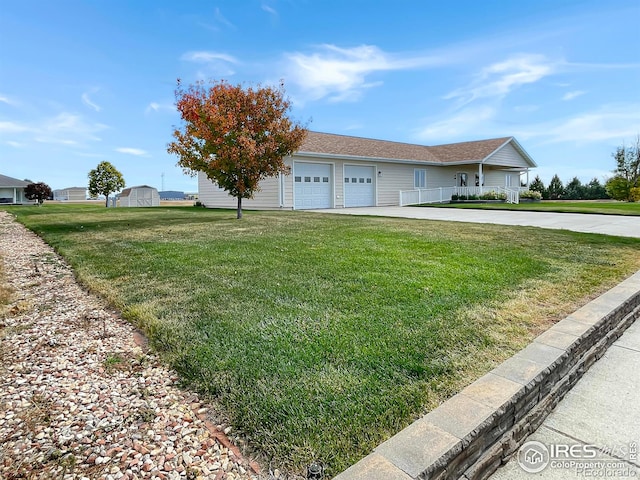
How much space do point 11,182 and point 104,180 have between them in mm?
11594

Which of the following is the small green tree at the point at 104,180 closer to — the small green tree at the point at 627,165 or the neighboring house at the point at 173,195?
the neighboring house at the point at 173,195

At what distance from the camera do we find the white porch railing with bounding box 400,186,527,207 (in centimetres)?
2209

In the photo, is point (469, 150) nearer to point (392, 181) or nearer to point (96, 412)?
point (392, 181)

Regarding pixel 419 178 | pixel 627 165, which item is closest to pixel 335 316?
pixel 419 178

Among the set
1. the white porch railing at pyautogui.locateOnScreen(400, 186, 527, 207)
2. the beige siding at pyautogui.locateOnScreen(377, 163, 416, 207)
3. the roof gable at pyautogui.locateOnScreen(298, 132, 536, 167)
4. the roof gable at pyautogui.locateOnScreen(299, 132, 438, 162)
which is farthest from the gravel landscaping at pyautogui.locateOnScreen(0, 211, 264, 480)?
the white porch railing at pyautogui.locateOnScreen(400, 186, 527, 207)

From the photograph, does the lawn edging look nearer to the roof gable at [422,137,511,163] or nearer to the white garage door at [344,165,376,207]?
the white garage door at [344,165,376,207]

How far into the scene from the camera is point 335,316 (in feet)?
9.98

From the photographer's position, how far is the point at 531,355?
235 cm

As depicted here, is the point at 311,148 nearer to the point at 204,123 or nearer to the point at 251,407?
the point at 204,123

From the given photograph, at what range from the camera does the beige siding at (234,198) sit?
59.2 ft

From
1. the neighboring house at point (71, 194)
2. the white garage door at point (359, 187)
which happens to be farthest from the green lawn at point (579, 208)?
the neighboring house at point (71, 194)

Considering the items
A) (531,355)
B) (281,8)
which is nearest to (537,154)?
(281,8)

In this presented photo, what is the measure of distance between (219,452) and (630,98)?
86.9 feet

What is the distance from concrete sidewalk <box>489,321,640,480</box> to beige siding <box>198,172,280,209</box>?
50.7 ft
